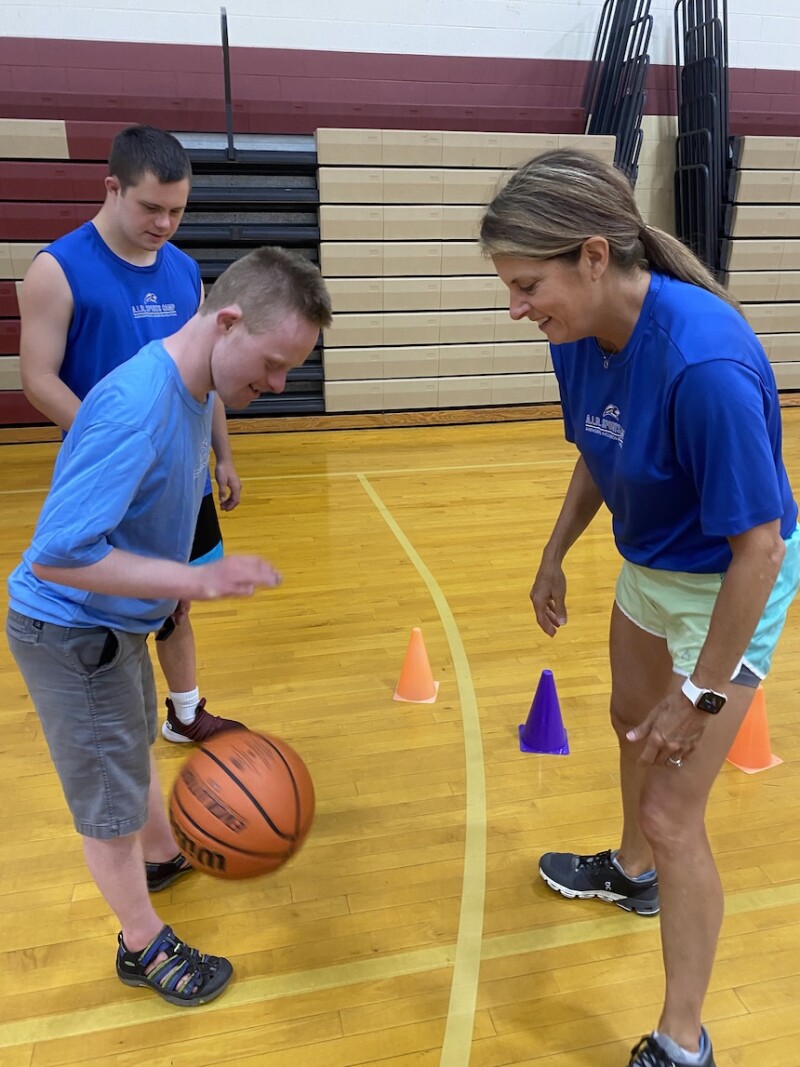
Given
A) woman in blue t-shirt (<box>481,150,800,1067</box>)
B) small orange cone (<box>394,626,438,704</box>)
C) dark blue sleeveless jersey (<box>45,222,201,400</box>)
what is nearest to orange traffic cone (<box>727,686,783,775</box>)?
small orange cone (<box>394,626,438,704</box>)

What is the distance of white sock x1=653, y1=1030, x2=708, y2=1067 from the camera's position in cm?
156

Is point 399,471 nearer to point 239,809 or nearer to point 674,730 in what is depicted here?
point 239,809

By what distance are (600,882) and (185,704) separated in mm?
1491

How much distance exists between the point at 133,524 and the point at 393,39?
7018 millimetres

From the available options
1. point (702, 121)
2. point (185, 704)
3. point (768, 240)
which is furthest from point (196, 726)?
point (768, 240)

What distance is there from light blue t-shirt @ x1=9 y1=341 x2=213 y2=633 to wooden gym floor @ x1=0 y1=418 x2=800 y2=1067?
0.99 m

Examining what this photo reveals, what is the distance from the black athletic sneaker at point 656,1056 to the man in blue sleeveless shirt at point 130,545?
1032 mm

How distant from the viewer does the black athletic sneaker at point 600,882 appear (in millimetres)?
2102

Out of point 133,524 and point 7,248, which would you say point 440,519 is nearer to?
point 133,524

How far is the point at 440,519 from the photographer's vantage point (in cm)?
512

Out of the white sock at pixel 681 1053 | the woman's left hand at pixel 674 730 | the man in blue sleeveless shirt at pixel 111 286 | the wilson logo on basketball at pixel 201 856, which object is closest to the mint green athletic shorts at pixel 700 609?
the woman's left hand at pixel 674 730

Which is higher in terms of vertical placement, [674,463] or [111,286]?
[111,286]

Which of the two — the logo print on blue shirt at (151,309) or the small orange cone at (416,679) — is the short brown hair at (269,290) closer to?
the logo print on blue shirt at (151,309)

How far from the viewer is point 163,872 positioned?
2.17 meters
